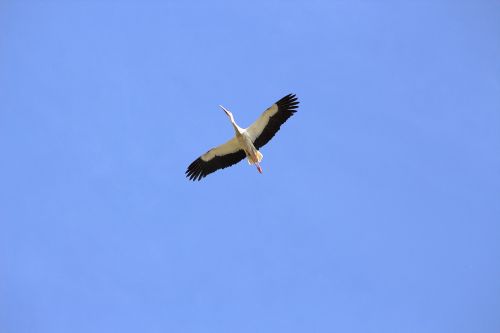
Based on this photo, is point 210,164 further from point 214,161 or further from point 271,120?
point 271,120

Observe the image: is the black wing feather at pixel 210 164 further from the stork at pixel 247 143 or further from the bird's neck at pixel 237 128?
the bird's neck at pixel 237 128

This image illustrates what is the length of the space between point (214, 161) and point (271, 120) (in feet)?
6.79

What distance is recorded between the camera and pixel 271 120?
25656 millimetres

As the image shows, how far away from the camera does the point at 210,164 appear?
26.5 meters

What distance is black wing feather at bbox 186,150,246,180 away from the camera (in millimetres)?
26438

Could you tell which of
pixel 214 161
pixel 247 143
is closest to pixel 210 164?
pixel 214 161

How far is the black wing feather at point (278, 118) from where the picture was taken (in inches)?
1000

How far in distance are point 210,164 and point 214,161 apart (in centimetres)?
14

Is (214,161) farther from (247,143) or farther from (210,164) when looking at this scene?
(247,143)

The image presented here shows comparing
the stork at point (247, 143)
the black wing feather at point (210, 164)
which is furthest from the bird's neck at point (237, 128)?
the black wing feather at point (210, 164)

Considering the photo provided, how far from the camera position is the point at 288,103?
25406 millimetres

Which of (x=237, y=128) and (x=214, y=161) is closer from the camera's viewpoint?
(x=237, y=128)

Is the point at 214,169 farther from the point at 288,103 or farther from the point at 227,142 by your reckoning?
the point at 288,103

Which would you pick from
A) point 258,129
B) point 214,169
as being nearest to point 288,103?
point 258,129
